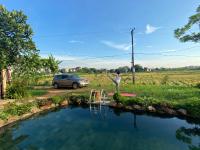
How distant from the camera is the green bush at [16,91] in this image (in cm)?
1535

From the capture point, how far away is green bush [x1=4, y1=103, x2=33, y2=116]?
10955 millimetres

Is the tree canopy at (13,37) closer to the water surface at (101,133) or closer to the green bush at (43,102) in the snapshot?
the green bush at (43,102)

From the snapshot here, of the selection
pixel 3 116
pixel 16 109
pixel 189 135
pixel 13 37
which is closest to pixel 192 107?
pixel 189 135

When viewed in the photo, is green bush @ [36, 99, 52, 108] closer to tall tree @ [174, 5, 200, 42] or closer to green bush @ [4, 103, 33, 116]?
green bush @ [4, 103, 33, 116]

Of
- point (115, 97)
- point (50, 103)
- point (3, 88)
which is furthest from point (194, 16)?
point (3, 88)

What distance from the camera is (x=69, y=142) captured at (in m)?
8.00

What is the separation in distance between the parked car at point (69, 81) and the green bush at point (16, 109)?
11252 mm

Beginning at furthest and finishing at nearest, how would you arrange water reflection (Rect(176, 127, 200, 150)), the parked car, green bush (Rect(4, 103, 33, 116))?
the parked car < green bush (Rect(4, 103, 33, 116)) < water reflection (Rect(176, 127, 200, 150))

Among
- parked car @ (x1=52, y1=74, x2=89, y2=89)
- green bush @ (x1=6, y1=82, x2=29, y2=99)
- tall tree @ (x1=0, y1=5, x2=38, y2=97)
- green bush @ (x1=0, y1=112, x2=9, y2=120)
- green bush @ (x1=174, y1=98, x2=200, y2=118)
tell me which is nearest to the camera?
green bush @ (x1=0, y1=112, x2=9, y2=120)

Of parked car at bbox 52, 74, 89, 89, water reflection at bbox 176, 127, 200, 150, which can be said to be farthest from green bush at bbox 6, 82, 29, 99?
water reflection at bbox 176, 127, 200, 150

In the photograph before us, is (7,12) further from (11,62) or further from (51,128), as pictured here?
(51,128)

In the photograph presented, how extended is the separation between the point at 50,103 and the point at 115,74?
518 cm

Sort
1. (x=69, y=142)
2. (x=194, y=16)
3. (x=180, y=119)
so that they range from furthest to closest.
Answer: (x=194, y=16)
(x=180, y=119)
(x=69, y=142)

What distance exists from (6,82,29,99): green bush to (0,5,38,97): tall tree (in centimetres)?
214
